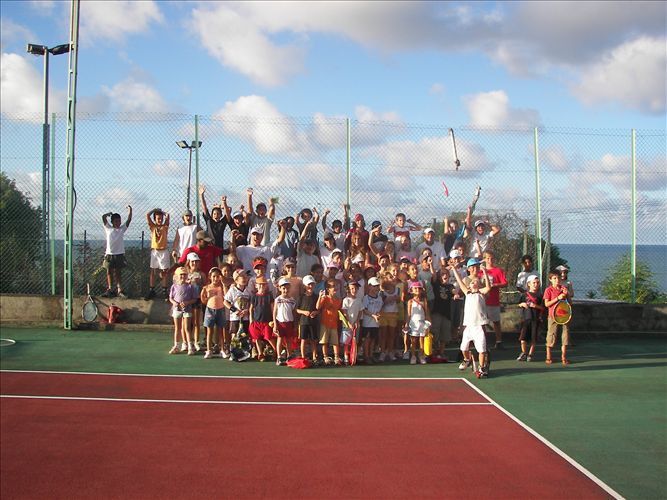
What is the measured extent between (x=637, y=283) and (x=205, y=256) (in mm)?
9036

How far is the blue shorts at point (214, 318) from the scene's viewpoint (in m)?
11.1

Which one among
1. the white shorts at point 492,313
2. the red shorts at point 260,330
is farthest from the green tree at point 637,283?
the red shorts at point 260,330

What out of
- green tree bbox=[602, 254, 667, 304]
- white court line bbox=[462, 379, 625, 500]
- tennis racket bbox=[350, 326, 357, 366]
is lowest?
white court line bbox=[462, 379, 625, 500]

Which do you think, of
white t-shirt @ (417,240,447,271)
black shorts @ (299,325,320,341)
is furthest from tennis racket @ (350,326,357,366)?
white t-shirt @ (417,240,447,271)

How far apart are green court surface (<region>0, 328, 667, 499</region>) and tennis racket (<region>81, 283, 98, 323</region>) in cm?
36

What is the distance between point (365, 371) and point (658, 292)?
7.76 meters

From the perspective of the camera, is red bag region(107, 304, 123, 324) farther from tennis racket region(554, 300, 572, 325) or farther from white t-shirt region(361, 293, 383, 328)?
tennis racket region(554, 300, 572, 325)

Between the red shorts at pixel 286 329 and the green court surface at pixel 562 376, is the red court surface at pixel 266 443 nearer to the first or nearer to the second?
the green court surface at pixel 562 376

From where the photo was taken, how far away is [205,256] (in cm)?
1186

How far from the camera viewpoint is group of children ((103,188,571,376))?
35.7 feet

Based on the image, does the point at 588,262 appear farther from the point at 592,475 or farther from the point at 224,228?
the point at 592,475

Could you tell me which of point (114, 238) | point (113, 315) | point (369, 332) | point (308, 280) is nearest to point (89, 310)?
point (113, 315)

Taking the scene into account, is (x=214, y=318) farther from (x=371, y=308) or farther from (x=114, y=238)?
(x=114, y=238)

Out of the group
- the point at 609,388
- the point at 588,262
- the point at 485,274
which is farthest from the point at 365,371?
the point at 588,262
